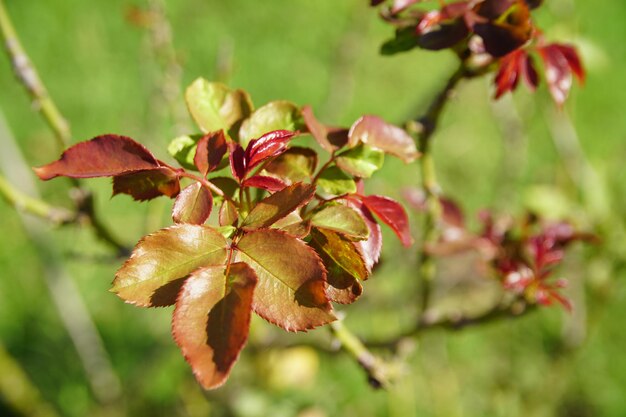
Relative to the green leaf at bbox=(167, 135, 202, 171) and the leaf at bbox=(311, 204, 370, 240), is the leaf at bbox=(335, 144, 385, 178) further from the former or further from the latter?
the green leaf at bbox=(167, 135, 202, 171)

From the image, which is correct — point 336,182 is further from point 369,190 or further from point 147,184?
point 369,190

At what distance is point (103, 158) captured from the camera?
2.27ft

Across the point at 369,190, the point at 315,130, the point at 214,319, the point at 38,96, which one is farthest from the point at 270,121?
the point at 369,190

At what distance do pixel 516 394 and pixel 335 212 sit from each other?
81.3 inches

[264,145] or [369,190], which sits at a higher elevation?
[264,145]

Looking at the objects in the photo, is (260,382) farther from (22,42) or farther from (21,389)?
(22,42)

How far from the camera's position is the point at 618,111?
3.43m

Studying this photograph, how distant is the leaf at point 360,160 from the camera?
2.53 ft

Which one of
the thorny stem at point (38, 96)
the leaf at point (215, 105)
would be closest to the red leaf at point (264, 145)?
the leaf at point (215, 105)

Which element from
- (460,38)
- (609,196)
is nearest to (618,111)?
(609,196)

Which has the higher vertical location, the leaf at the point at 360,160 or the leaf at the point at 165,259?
the leaf at the point at 165,259

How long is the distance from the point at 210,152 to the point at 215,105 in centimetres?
11

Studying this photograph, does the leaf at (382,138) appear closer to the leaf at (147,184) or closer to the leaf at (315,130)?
the leaf at (315,130)

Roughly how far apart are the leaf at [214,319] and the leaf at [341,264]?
123 millimetres
